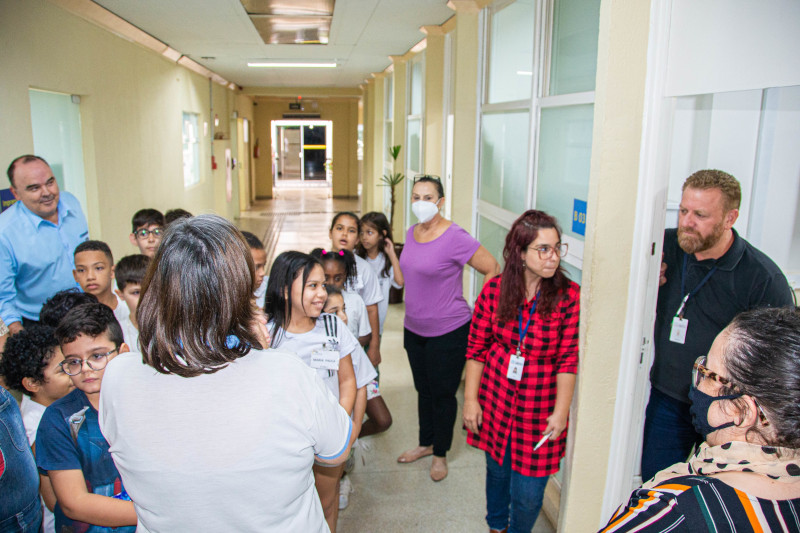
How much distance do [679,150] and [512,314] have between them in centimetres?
161

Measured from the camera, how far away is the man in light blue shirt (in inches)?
111

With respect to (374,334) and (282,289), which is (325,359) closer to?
(282,289)

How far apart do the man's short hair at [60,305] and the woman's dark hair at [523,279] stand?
5.22 feet

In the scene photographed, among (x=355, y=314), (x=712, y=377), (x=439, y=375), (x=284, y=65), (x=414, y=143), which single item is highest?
(x=284, y=65)

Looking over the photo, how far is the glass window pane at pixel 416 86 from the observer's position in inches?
279

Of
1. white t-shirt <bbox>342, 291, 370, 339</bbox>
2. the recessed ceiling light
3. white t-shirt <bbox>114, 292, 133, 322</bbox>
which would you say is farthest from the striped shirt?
the recessed ceiling light

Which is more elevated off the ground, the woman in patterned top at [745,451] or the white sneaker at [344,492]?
the woman in patterned top at [745,451]

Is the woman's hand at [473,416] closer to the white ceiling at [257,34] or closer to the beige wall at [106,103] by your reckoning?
the beige wall at [106,103]

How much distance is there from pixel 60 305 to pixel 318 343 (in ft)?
3.25

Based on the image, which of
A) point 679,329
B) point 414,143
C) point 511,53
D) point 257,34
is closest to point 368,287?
point 679,329

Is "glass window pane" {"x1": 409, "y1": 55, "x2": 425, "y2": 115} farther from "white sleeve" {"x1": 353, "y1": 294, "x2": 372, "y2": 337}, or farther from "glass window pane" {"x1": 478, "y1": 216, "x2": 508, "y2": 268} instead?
"white sleeve" {"x1": 353, "y1": 294, "x2": 372, "y2": 337}

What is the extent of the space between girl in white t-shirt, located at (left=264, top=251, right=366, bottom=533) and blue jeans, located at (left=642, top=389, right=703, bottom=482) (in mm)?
1217

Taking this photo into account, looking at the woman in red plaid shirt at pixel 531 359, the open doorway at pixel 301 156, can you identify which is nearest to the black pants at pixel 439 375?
the woman in red plaid shirt at pixel 531 359

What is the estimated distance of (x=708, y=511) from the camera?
972mm
